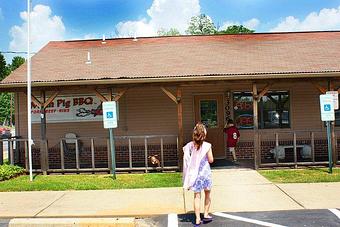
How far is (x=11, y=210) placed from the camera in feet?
26.0

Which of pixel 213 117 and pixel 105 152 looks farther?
pixel 213 117

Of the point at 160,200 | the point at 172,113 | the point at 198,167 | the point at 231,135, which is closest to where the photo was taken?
the point at 198,167

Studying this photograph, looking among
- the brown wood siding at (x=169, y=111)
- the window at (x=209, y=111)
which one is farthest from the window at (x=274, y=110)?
the window at (x=209, y=111)

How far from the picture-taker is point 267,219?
680 cm

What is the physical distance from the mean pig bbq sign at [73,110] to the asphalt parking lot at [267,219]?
25.4 ft

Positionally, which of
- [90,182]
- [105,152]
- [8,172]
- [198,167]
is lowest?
[90,182]

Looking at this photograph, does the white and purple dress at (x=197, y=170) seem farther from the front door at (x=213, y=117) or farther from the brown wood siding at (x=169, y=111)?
the front door at (x=213, y=117)

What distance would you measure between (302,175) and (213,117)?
438 cm

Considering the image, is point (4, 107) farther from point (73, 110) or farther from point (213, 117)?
point (213, 117)

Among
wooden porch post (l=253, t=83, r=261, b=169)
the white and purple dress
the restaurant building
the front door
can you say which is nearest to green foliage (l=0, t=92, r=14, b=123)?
the restaurant building

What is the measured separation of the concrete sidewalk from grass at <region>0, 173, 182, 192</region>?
47 cm

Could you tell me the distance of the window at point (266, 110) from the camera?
14.1 metres

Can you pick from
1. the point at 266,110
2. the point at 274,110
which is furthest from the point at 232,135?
the point at 274,110

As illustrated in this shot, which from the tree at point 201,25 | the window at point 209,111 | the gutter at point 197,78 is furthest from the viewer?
the tree at point 201,25
